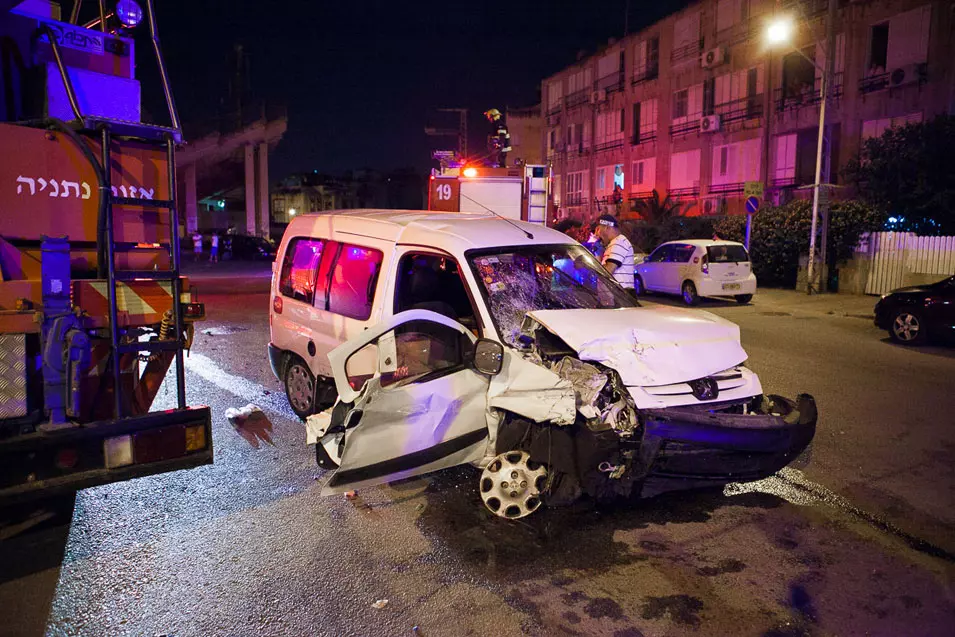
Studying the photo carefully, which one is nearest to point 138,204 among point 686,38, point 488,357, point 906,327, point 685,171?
point 488,357

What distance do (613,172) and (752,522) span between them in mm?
39018

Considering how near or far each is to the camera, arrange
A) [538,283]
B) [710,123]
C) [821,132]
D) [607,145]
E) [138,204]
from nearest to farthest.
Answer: [138,204] → [538,283] → [821,132] → [710,123] → [607,145]

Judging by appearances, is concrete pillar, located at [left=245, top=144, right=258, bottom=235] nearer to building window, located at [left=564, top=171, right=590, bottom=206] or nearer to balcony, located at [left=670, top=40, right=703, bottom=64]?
building window, located at [left=564, top=171, right=590, bottom=206]

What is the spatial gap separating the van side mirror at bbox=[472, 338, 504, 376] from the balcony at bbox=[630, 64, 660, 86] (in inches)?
1448

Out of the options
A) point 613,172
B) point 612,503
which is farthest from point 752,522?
point 613,172

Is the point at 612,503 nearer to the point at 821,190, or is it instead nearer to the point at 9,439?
the point at 9,439

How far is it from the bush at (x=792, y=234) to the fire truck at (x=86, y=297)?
61.7ft

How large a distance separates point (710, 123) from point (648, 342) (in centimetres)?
3124

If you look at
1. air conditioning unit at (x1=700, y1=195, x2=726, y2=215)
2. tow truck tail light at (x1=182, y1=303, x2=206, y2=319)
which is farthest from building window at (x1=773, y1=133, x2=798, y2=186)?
tow truck tail light at (x1=182, y1=303, x2=206, y2=319)

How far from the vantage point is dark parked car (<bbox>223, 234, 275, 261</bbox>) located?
3719 cm

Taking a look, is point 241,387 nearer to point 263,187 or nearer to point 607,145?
point 607,145

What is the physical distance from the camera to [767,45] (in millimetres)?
28797

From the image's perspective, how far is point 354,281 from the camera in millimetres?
5859

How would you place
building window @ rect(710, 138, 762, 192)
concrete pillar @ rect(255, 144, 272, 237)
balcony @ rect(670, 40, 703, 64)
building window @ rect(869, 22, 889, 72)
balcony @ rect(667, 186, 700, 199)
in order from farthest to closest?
concrete pillar @ rect(255, 144, 272, 237) < balcony @ rect(667, 186, 700, 199) < balcony @ rect(670, 40, 703, 64) < building window @ rect(710, 138, 762, 192) < building window @ rect(869, 22, 889, 72)
